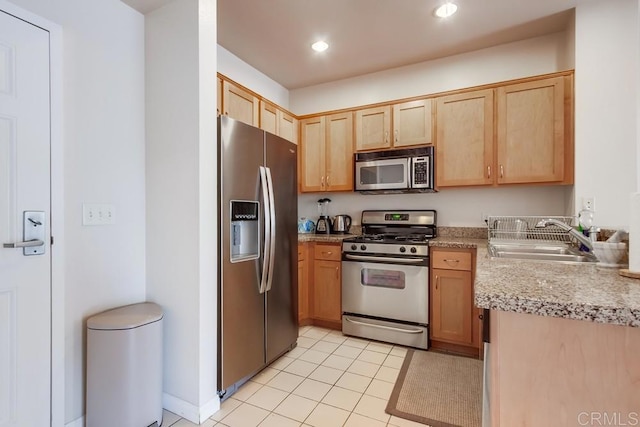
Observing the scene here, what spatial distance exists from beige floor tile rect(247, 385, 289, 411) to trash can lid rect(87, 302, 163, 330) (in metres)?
0.81

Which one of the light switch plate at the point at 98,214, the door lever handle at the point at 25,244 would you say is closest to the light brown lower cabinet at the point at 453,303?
the light switch plate at the point at 98,214

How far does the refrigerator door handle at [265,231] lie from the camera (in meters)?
2.12

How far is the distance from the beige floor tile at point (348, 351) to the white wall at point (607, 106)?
80.6 inches

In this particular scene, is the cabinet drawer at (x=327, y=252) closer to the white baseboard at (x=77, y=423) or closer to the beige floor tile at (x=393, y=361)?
the beige floor tile at (x=393, y=361)

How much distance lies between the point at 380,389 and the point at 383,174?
6.15ft

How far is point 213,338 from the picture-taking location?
1.80 m

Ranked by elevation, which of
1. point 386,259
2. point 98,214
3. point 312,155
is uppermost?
point 312,155

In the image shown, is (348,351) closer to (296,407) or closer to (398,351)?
(398,351)

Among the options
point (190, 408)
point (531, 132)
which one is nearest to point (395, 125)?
point (531, 132)

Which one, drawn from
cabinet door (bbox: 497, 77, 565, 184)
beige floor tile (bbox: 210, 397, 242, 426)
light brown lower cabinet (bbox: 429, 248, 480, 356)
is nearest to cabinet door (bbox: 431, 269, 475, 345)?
light brown lower cabinet (bbox: 429, 248, 480, 356)

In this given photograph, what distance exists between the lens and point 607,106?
2184mm

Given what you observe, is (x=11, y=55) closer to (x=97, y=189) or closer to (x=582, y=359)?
(x=97, y=189)

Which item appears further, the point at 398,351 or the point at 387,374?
the point at 398,351

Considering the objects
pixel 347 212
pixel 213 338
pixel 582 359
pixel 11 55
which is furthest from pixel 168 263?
pixel 347 212
